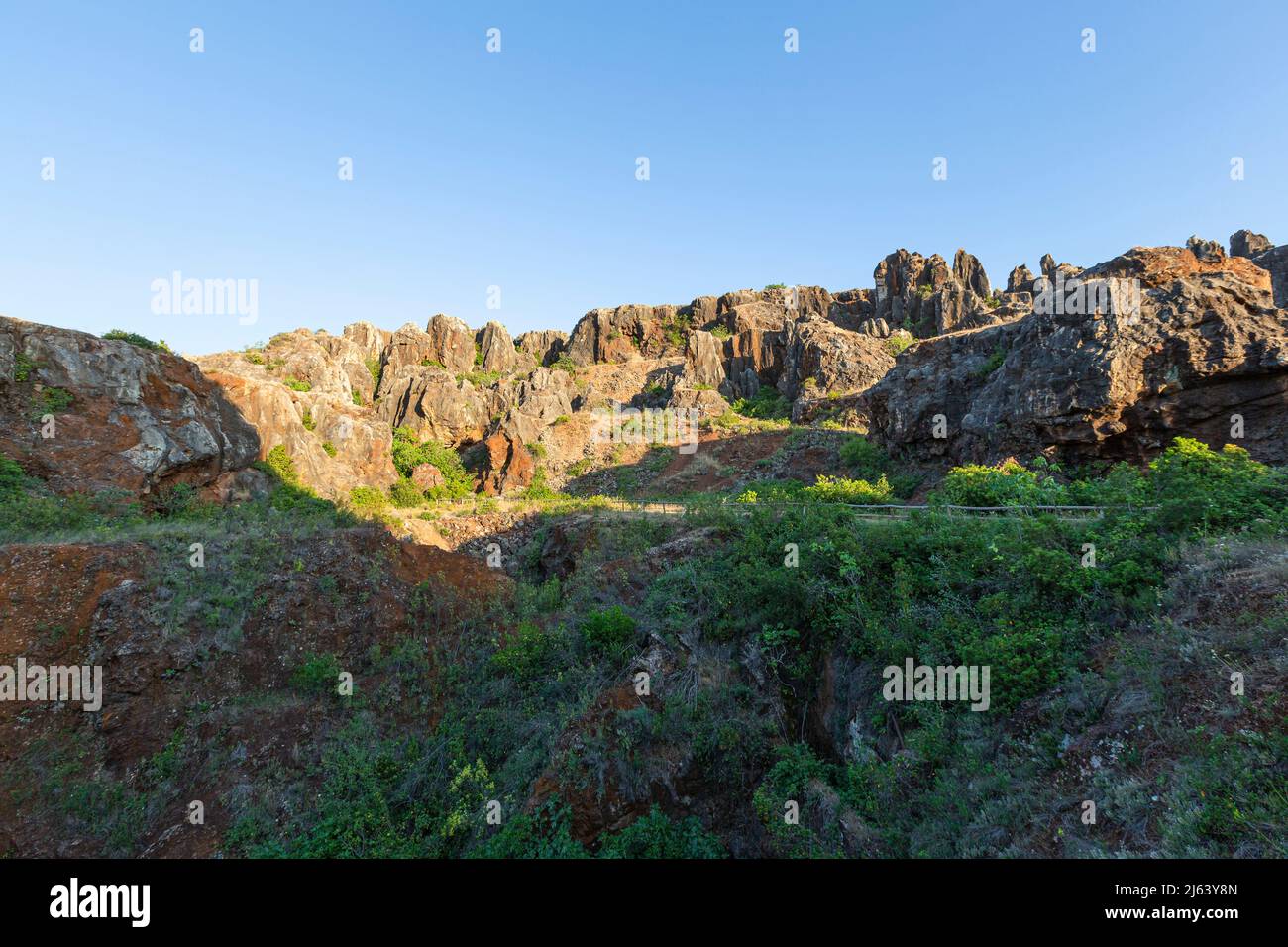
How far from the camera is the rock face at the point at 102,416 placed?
13.7 meters

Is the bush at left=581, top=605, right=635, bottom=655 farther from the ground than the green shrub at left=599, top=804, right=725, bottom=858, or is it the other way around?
the bush at left=581, top=605, right=635, bottom=655

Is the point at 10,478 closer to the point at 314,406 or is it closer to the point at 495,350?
the point at 314,406

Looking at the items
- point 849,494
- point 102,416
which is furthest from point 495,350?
point 849,494

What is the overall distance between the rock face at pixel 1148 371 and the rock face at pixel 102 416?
27348mm

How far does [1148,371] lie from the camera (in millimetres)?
15281

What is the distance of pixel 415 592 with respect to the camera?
39.6ft

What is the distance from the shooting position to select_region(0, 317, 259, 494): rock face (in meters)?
13.7

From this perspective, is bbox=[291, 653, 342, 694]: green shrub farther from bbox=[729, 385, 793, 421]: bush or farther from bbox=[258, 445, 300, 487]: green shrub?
bbox=[729, 385, 793, 421]: bush

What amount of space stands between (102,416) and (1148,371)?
31.6 m

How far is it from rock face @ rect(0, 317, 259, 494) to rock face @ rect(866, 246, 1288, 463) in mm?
27348

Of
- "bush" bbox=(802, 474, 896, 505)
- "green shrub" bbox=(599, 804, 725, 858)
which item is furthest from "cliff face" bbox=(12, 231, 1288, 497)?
"green shrub" bbox=(599, 804, 725, 858)

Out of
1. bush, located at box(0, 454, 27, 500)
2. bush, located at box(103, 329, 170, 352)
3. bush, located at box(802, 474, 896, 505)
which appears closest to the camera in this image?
bush, located at box(0, 454, 27, 500)
